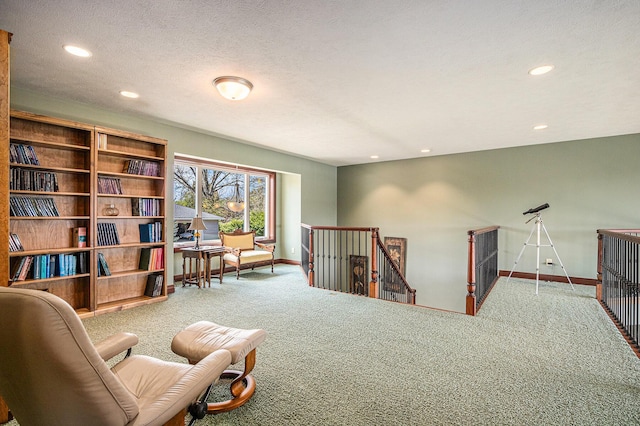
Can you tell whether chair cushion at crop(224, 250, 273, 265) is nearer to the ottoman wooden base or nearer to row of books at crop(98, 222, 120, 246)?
row of books at crop(98, 222, 120, 246)

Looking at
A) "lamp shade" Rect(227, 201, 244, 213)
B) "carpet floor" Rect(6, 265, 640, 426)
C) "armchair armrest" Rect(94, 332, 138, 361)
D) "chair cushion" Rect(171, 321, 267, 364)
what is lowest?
"carpet floor" Rect(6, 265, 640, 426)

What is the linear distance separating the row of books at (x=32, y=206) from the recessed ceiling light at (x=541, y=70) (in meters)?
5.09

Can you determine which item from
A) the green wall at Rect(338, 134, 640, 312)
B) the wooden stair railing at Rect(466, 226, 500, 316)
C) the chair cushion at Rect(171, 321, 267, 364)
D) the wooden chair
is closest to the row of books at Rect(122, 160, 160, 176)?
the wooden chair

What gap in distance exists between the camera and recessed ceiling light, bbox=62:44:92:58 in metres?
2.58

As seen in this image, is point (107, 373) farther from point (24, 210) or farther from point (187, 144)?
point (187, 144)

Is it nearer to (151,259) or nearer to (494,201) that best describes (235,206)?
(151,259)

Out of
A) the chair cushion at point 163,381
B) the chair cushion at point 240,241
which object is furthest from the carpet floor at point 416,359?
the chair cushion at point 240,241

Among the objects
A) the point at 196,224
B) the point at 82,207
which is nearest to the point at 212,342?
the point at 82,207

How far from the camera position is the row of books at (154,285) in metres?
4.36

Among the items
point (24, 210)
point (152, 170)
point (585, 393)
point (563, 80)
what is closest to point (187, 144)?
point (152, 170)

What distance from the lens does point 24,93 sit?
3.53 metres

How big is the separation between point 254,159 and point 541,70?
4673mm

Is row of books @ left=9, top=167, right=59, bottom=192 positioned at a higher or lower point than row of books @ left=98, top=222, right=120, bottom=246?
higher

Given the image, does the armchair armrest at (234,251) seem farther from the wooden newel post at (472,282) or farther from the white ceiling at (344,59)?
the wooden newel post at (472,282)
